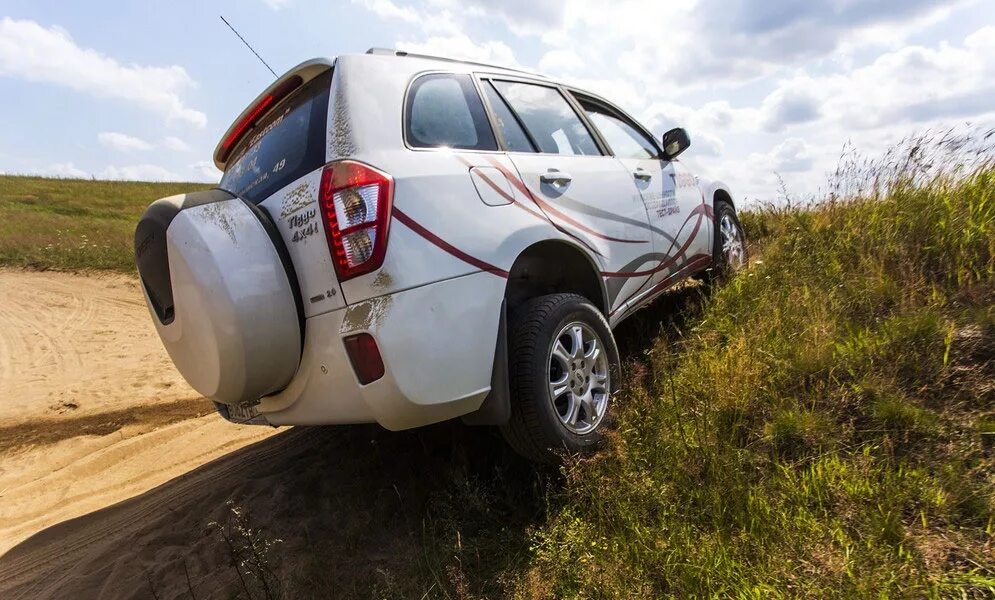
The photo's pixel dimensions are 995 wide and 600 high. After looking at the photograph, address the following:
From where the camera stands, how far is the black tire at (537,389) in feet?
7.72

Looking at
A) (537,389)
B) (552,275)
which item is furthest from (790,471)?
(552,275)

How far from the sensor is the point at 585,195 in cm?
300

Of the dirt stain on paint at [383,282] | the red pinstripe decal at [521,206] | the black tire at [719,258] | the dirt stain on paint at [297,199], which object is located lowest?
the black tire at [719,258]

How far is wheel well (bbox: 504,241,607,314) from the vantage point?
270cm

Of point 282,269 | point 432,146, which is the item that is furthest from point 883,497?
point 282,269

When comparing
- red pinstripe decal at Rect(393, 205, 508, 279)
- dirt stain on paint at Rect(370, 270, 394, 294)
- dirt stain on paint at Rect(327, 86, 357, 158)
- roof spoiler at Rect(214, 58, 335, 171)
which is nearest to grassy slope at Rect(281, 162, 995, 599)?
red pinstripe decal at Rect(393, 205, 508, 279)

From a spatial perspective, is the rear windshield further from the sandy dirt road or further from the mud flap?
the sandy dirt road

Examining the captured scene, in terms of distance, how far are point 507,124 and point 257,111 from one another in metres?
1.27

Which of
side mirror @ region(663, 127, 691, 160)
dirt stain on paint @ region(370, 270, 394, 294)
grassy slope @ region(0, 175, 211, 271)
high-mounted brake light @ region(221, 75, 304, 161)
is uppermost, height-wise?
grassy slope @ region(0, 175, 211, 271)

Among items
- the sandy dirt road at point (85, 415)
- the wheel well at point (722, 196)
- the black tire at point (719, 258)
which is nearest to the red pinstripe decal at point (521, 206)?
the black tire at point (719, 258)

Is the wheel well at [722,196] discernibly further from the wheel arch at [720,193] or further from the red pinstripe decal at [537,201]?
the red pinstripe decal at [537,201]

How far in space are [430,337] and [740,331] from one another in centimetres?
198

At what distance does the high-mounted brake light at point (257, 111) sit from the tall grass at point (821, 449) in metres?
2.13

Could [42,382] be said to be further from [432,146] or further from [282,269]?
[432,146]
